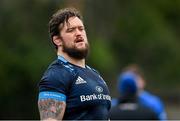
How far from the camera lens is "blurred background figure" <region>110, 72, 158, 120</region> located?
10.1 m

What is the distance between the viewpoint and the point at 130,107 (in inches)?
400

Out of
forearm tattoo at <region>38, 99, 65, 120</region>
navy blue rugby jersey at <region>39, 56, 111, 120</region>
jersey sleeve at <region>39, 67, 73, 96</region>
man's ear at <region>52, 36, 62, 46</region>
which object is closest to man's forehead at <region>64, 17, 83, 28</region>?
man's ear at <region>52, 36, 62, 46</region>

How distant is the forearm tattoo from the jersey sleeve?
0.07 m

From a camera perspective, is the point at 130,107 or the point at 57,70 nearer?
the point at 57,70

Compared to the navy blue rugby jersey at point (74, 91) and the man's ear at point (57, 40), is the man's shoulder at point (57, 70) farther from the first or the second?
the man's ear at point (57, 40)

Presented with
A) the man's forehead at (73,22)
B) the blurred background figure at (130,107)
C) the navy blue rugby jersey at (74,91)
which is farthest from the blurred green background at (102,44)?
the navy blue rugby jersey at (74,91)

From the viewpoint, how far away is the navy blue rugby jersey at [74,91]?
619 centimetres

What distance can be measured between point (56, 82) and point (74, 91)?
17cm

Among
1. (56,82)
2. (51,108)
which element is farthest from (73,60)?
(51,108)

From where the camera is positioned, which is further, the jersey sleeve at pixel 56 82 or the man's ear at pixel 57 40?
the man's ear at pixel 57 40

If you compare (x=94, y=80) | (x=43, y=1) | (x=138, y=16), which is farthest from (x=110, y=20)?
(x=94, y=80)

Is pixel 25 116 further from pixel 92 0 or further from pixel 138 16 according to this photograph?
pixel 138 16

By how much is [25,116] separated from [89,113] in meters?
17.2

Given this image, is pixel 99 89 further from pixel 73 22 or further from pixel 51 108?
pixel 73 22
